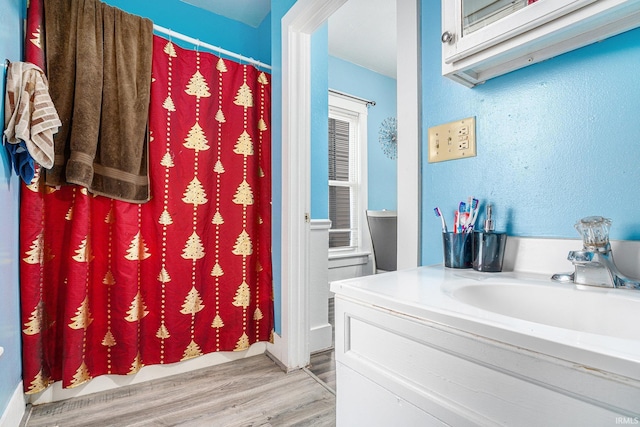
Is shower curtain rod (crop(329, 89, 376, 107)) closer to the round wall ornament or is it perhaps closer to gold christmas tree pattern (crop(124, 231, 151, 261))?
the round wall ornament

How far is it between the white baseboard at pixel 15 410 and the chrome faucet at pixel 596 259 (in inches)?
70.0

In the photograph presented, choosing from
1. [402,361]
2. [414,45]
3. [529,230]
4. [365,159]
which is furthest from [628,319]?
[365,159]

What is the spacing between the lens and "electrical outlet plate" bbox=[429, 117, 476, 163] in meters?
0.89

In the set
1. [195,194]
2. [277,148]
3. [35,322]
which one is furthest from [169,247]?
[277,148]

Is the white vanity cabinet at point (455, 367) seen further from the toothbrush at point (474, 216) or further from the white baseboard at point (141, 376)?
the white baseboard at point (141, 376)

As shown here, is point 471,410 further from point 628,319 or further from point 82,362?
point 82,362

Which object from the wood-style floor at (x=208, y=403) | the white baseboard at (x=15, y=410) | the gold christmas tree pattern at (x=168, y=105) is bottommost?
the wood-style floor at (x=208, y=403)

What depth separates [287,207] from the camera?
169 cm

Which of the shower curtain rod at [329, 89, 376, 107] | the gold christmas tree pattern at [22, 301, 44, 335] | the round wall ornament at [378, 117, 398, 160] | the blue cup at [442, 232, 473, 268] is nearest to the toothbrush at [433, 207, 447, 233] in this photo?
the blue cup at [442, 232, 473, 268]

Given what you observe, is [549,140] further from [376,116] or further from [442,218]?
[376,116]

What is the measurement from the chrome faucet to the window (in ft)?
8.61

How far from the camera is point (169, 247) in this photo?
160 cm

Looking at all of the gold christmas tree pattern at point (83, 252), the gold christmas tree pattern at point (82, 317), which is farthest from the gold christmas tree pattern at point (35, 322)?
the gold christmas tree pattern at point (83, 252)

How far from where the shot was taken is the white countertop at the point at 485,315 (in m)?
0.34
